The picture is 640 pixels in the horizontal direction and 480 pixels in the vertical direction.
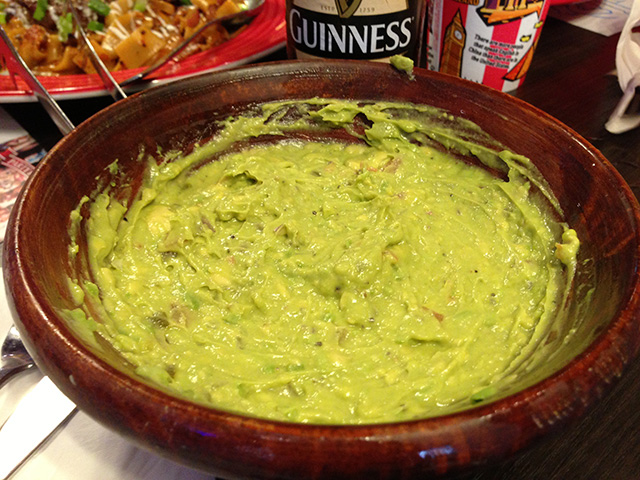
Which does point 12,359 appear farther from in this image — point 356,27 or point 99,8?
point 99,8

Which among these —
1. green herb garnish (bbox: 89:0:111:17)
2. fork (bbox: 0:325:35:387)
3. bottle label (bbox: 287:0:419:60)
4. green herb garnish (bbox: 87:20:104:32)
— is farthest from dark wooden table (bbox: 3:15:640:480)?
fork (bbox: 0:325:35:387)

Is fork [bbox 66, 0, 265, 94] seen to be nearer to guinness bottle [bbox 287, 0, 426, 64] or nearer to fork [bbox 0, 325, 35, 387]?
guinness bottle [bbox 287, 0, 426, 64]

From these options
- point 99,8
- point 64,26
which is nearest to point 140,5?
point 99,8

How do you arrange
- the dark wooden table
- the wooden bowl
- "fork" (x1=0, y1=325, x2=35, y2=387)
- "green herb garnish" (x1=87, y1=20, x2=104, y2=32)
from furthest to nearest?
"green herb garnish" (x1=87, y1=20, x2=104, y2=32), "fork" (x1=0, y1=325, x2=35, y2=387), the dark wooden table, the wooden bowl

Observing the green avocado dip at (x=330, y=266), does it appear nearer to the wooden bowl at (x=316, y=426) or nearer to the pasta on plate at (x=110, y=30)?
the wooden bowl at (x=316, y=426)

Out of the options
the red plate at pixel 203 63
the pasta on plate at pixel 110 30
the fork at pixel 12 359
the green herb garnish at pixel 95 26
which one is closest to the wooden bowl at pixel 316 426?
the fork at pixel 12 359

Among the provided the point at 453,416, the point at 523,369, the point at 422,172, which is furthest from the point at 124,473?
the point at 422,172
